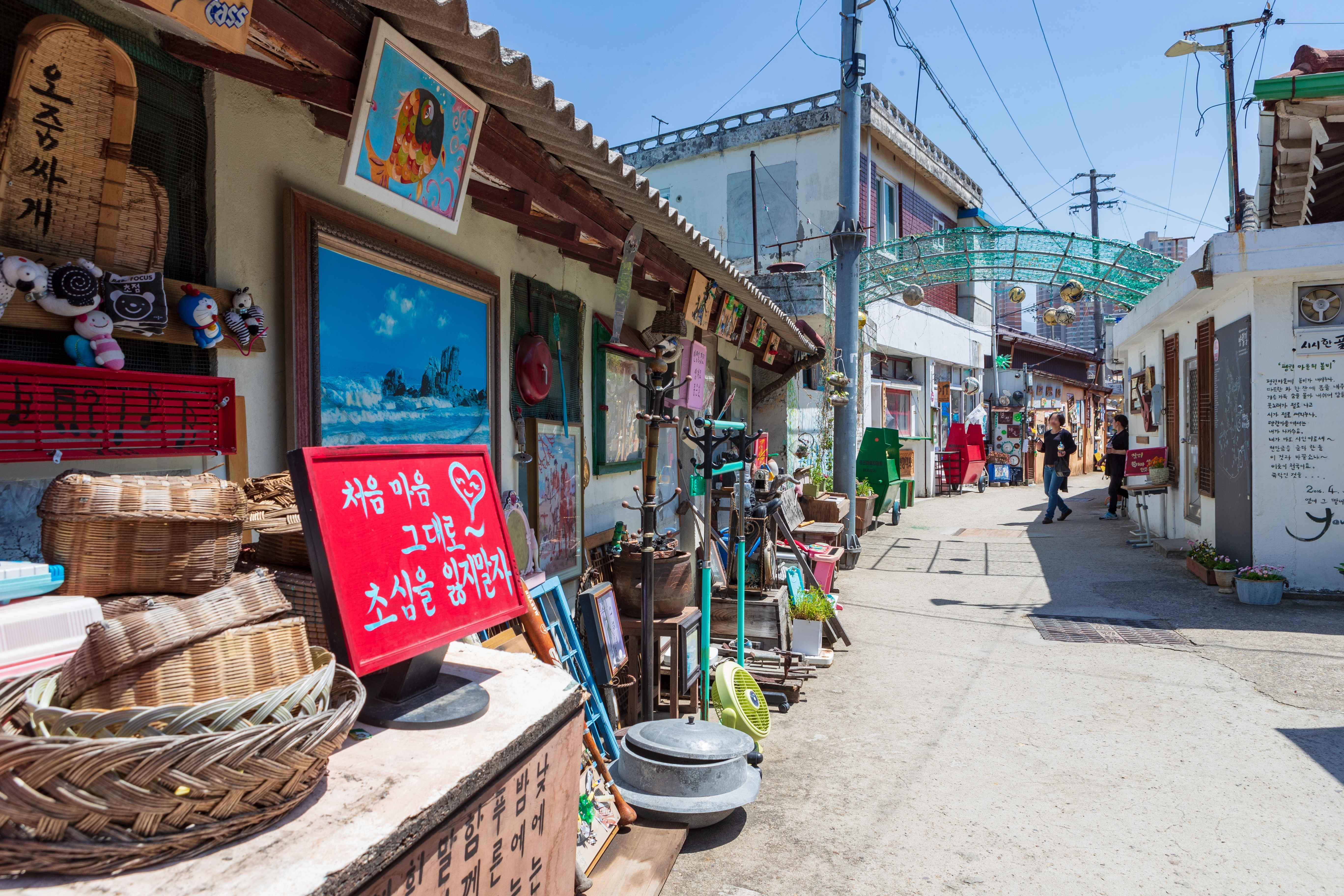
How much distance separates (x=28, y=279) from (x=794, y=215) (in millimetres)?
16946

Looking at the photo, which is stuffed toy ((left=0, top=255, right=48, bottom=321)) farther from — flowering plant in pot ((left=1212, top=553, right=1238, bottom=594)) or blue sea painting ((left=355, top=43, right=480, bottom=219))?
flowering plant in pot ((left=1212, top=553, right=1238, bottom=594))

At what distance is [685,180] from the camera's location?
19.2m

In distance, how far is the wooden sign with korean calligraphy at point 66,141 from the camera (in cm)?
175

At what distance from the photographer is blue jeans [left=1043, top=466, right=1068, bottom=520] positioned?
47.7ft

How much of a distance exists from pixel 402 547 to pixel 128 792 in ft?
2.75

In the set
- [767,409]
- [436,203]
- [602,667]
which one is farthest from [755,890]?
[767,409]

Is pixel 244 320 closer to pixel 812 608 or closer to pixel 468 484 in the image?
pixel 468 484

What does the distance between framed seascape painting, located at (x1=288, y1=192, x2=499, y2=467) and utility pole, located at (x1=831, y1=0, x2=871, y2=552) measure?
7.87 m

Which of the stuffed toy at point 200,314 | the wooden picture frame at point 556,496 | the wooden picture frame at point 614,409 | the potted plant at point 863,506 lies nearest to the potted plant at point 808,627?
the wooden picture frame at point 614,409

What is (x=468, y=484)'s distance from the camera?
2.19 metres

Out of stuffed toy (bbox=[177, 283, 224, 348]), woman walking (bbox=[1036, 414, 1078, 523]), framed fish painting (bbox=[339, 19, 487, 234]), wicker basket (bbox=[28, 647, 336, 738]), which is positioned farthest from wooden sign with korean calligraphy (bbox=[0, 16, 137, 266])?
woman walking (bbox=[1036, 414, 1078, 523])

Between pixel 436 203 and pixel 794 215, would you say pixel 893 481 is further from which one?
pixel 436 203

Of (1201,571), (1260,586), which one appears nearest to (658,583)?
(1260,586)

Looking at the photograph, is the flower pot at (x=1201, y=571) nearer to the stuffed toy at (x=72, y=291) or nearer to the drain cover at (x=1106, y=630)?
the drain cover at (x=1106, y=630)
